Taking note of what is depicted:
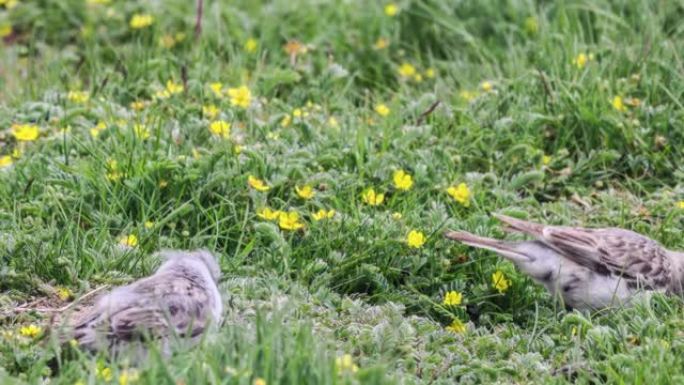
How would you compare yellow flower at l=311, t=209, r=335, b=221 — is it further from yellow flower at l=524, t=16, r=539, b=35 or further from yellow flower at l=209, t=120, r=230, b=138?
yellow flower at l=524, t=16, r=539, b=35

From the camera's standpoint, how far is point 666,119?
8.01 meters

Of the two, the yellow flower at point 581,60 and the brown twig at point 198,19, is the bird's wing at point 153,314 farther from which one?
the yellow flower at point 581,60

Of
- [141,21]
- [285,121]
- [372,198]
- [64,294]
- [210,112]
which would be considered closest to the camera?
[64,294]

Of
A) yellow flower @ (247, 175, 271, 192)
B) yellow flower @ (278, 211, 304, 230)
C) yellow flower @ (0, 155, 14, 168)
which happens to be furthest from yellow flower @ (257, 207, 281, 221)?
yellow flower @ (0, 155, 14, 168)

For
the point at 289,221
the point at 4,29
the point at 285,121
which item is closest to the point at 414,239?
the point at 289,221

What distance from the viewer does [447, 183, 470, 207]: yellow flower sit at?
23.6 ft

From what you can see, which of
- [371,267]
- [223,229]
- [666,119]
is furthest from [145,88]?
[666,119]

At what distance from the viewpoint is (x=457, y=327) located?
20.6ft

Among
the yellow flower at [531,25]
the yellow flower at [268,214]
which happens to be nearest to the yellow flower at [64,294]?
the yellow flower at [268,214]

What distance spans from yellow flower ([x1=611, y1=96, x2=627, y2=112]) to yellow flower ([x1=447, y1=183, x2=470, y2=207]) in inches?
53.2

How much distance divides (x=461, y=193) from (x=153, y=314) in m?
2.30

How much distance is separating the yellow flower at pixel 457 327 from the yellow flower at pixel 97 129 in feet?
7.84

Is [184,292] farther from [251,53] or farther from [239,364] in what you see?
[251,53]

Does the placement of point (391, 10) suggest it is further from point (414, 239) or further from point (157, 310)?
point (157, 310)
